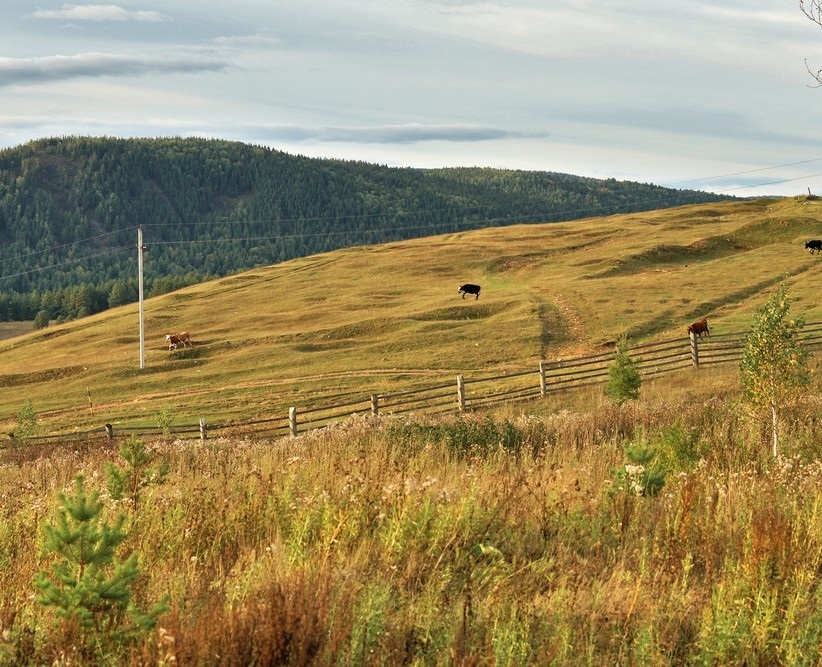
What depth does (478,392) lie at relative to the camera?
126 ft

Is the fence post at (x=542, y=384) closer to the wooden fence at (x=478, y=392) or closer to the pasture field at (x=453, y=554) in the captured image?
the wooden fence at (x=478, y=392)

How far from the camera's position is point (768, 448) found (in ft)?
35.4

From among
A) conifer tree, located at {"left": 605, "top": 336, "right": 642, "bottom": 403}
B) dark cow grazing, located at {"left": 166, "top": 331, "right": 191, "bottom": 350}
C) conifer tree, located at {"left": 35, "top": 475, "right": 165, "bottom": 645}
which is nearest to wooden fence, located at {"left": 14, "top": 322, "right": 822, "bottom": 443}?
conifer tree, located at {"left": 605, "top": 336, "right": 642, "bottom": 403}

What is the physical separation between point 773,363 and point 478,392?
22989 millimetres

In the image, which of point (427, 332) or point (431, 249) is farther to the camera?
point (431, 249)

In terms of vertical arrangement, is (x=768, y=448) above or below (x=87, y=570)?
below

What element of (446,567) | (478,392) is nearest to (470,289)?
(478,392)

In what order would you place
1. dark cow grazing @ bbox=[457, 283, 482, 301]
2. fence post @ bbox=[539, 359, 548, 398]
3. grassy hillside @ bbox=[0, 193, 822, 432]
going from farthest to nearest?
dark cow grazing @ bbox=[457, 283, 482, 301]
grassy hillside @ bbox=[0, 193, 822, 432]
fence post @ bbox=[539, 359, 548, 398]

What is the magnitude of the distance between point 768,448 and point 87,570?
27.8 feet

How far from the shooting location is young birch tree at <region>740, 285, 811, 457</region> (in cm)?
1550

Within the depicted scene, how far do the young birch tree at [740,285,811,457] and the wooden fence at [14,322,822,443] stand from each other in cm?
1797

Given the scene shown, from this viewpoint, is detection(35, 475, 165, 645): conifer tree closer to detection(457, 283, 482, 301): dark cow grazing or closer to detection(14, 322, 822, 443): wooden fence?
detection(14, 322, 822, 443): wooden fence

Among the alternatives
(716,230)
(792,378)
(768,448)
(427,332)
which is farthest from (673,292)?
(768,448)

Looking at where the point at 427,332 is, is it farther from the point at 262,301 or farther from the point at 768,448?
the point at 768,448
